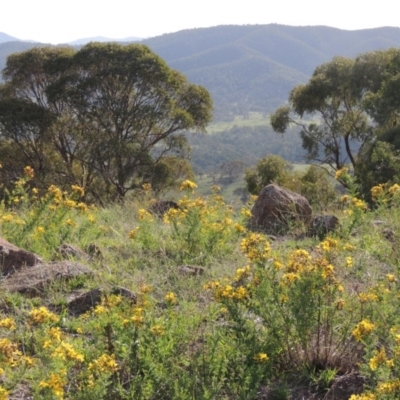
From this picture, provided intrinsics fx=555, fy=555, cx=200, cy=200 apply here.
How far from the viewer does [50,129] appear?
53.0ft

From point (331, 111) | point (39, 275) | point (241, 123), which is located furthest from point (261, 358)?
point (241, 123)

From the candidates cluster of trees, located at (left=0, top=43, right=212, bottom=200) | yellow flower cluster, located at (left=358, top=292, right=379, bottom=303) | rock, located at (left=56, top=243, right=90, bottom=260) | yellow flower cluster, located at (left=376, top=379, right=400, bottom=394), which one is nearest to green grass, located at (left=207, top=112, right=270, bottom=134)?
cluster of trees, located at (left=0, top=43, right=212, bottom=200)

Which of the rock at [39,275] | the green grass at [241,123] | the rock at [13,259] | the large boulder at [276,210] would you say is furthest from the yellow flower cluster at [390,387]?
the green grass at [241,123]

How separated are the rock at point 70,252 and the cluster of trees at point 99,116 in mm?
11625

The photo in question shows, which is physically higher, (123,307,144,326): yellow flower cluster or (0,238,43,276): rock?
(123,307,144,326): yellow flower cluster

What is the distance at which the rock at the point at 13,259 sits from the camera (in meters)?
3.61

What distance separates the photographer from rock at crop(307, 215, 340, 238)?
476 cm

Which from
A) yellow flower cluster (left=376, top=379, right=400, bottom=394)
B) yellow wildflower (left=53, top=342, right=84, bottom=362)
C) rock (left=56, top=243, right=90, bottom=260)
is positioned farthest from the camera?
rock (left=56, top=243, right=90, bottom=260)

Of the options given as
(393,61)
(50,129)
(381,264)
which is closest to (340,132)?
(393,61)

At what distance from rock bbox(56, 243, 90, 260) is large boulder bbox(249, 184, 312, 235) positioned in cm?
185

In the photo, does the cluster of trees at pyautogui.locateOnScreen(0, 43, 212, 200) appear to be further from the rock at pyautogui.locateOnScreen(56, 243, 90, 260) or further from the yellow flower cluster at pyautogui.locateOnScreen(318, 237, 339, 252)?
the yellow flower cluster at pyautogui.locateOnScreen(318, 237, 339, 252)

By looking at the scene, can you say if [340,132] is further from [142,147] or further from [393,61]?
[142,147]

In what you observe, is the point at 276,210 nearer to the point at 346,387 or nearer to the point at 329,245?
the point at 329,245

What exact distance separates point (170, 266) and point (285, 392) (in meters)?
1.67
